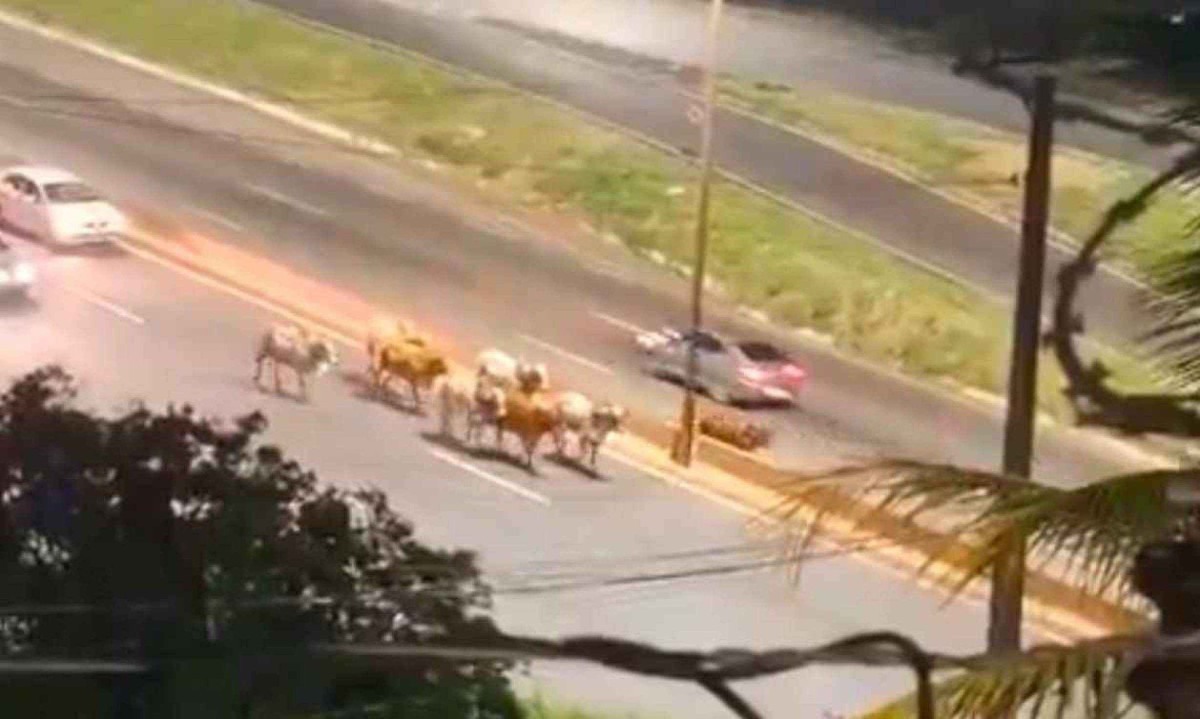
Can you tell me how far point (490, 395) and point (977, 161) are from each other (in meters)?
0.39

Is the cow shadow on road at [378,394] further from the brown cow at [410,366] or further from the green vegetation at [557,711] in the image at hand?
the green vegetation at [557,711]

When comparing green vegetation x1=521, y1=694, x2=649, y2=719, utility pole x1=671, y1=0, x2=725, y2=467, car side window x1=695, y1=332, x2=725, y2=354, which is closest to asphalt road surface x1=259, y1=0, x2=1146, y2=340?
utility pole x1=671, y1=0, x2=725, y2=467

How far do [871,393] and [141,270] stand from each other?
514 millimetres

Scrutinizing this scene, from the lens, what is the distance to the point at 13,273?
1848 millimetres

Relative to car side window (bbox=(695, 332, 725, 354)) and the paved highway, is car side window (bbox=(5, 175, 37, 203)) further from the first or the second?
car side window (bbox=(695, 332, 725, 354))

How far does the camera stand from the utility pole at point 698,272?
1953 millimetres

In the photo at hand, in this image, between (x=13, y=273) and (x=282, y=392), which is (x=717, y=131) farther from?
(x=13, y=273)

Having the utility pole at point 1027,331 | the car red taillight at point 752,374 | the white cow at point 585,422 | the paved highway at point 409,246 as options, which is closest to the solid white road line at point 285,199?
the paved highway at point 409,246

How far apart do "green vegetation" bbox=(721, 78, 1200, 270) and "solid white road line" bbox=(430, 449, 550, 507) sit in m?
0.31

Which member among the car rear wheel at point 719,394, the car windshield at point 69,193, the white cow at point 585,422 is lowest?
the white cow at point 585,422

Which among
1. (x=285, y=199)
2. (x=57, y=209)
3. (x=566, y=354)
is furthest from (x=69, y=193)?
(x=566, y=354)

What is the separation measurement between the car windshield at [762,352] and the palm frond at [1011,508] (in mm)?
85

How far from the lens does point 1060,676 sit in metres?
1.68

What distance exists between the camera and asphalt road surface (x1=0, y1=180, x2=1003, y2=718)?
1.85 meters
